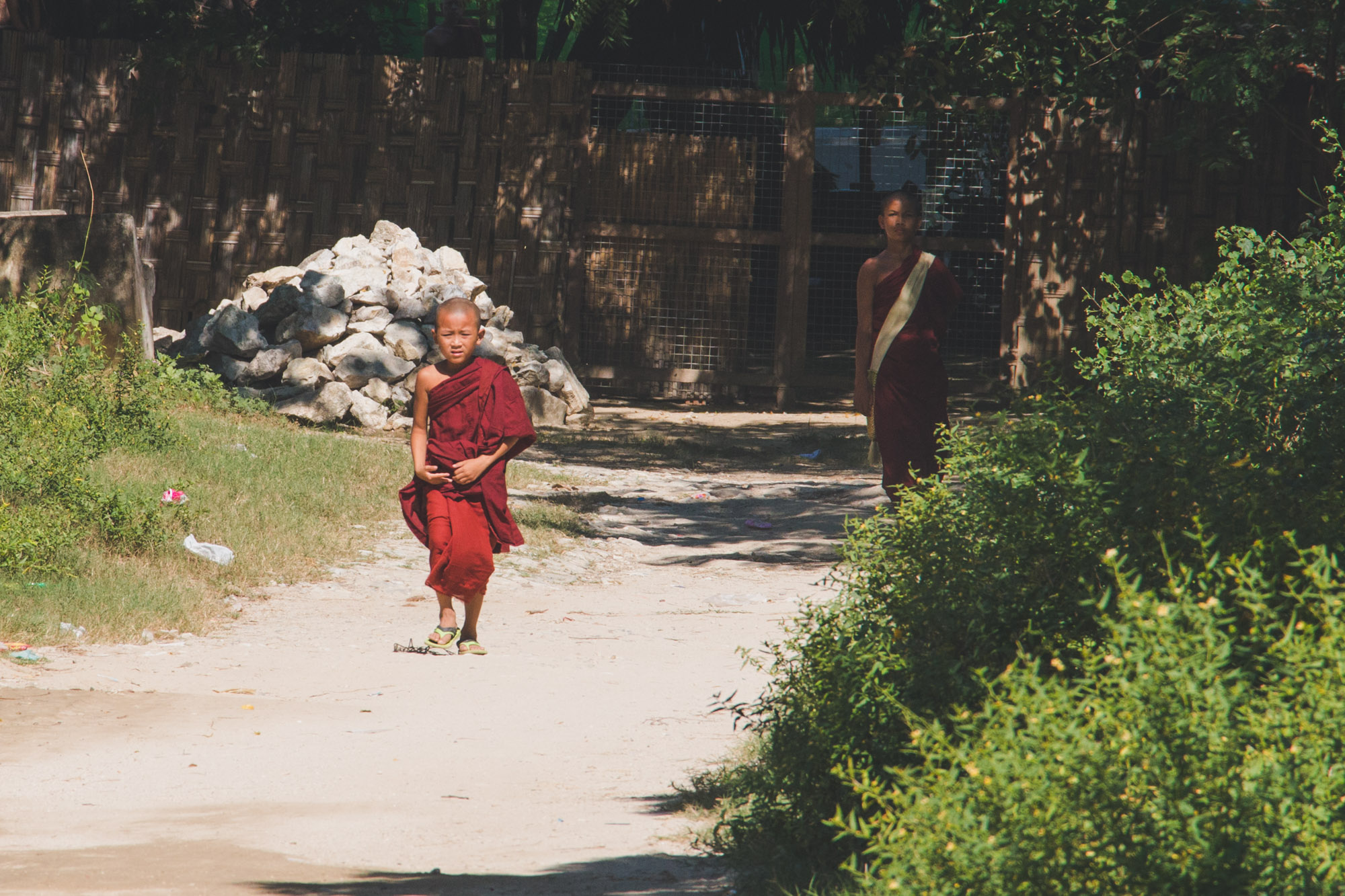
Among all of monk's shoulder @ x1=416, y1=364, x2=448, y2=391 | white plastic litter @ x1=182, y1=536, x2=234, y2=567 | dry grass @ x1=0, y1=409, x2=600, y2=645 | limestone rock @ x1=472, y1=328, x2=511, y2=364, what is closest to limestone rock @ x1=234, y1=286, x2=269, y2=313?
dry grass @ x1=0, y1=409, x2=600, y2=645

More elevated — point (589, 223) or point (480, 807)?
point (589, 223)

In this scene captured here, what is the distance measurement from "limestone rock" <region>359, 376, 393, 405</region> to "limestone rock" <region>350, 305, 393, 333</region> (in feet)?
1.93

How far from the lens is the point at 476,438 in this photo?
636cm

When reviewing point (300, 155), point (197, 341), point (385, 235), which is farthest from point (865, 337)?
point (300, 155)

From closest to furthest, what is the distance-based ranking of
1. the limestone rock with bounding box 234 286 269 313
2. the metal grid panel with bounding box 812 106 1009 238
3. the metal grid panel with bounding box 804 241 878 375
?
the limestone rock with bounding box 234 286 269 313
the metal grid panel with bounding box 812 106 1009 238
the metal grid panel with bounding box 804 241 878 375

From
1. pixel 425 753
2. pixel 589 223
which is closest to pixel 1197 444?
pixel 425 753

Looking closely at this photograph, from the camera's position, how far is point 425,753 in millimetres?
4711

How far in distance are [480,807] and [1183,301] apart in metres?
2.87

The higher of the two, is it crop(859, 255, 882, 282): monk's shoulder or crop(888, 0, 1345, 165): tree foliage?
crop(888, 0, 1345, 165): tree foliage

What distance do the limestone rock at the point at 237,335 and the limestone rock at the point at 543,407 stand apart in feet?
7.66

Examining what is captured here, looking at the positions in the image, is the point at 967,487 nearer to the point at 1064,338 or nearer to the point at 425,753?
the point at 425,753

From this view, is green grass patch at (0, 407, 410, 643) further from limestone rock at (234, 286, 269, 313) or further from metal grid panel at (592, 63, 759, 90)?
metal grid panel at (592, 63, 759, 90)

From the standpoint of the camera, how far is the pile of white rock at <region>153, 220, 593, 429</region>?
40.4 feet

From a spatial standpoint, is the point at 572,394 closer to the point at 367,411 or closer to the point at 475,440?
the point at 367,411
